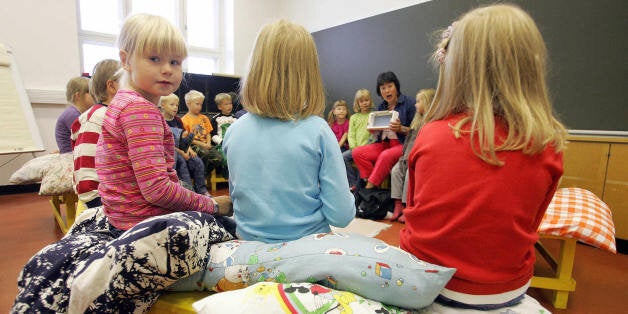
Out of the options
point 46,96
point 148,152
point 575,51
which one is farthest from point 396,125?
point 46,96

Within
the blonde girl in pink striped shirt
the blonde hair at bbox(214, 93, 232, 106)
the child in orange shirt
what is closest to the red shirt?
the blonde girl in pink striped shirt

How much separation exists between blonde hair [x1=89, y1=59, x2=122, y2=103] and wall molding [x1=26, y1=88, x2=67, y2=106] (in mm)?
2869

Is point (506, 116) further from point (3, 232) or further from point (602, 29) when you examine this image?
point (3, 232)

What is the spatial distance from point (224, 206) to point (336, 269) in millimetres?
513

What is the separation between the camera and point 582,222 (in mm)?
1507

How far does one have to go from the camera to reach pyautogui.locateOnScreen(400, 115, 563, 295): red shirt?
758mm

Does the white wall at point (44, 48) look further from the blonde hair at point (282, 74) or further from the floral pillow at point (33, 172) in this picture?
the blonde hair at point (282, 74)

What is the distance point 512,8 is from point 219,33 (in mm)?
5446

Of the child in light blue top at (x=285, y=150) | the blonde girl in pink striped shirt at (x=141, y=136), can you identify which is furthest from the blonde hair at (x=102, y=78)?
the child in light blue top at (x=285, y=150)

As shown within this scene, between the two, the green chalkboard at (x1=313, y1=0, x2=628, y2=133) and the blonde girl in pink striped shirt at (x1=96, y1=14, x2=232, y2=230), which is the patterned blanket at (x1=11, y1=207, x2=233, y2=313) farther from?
the green chalkboard at (x1=313, y1=0, x2=628, y2=133)

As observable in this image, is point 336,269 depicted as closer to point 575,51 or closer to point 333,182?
point 333,182

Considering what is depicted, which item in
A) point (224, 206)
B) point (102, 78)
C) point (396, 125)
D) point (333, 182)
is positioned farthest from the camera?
point (396, 125)

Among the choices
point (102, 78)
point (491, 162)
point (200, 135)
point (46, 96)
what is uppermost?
point (102, 78)

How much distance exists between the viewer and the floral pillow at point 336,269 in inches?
30.0
